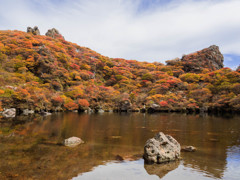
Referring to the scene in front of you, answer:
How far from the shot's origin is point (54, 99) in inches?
1796

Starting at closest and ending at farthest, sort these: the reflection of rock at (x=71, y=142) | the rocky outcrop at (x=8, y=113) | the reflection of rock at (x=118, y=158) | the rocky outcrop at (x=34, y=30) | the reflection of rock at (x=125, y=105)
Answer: the reflection of rock at (x=118, y=158) < the reflection of rock at (x=71, y=142) < the rocky outcrop at (x=8, y=113) < the reflection of rock at (x=125, y=105) < the rocky outcrop at (x=34, y=30)

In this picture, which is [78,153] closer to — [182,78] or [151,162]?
[151,162]

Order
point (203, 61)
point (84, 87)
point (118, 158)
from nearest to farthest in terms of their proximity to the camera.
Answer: point (118, 158), point (84, 87), point (203, 61)

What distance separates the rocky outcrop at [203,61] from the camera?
80.2 m

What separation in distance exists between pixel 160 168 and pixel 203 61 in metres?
83.5

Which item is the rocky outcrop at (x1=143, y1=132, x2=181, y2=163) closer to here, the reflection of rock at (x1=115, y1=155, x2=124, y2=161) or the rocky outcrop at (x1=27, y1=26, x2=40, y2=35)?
the reflection of rock at (x1=115, y1=155, x2=124, y2=161)

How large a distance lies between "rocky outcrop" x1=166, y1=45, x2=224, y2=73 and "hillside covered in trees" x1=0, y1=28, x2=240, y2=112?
6541 millimetres

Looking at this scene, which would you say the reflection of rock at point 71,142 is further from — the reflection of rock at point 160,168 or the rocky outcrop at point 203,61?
the rocky outcrop at point 203,61

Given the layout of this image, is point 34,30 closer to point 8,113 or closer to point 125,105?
point 125,105

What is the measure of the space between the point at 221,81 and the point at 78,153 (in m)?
Answer: 56.1

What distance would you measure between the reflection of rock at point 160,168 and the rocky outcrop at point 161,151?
39 cm

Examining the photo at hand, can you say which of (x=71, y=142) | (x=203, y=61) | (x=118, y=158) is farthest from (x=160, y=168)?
(x=203, y=61)

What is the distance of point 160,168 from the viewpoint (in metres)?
9.23

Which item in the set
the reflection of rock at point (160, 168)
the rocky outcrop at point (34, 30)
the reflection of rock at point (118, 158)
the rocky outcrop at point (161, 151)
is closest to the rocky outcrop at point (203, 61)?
the rocky outcrop at point (34, 30)
